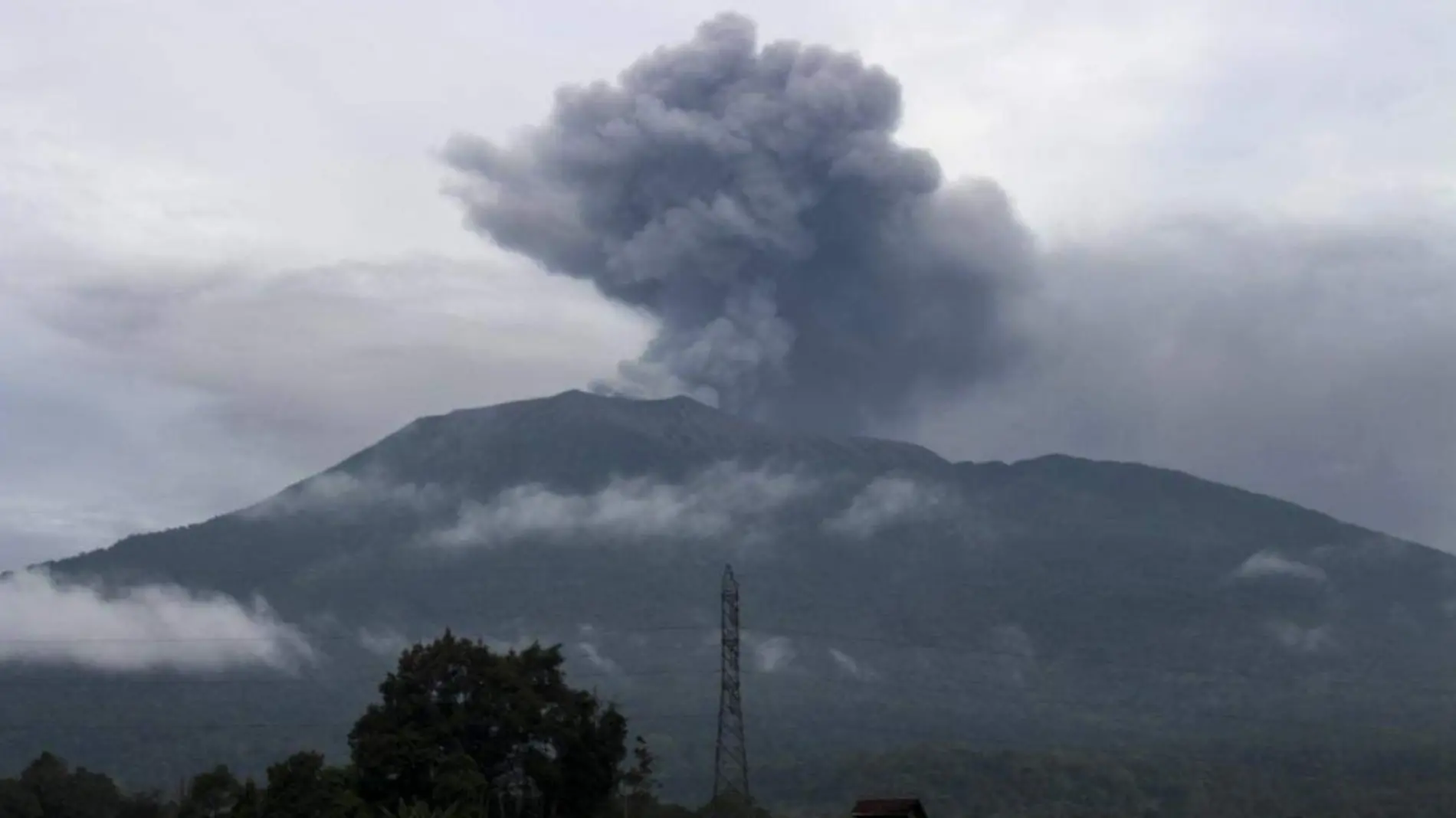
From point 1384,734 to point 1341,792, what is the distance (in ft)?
100

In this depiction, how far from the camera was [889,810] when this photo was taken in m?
63.2

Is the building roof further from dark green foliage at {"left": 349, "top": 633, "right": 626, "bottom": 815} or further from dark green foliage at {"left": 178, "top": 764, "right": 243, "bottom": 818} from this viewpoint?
dark green foliage at {"left": 178, "top": 764, "right": 243, "bottom": 818}

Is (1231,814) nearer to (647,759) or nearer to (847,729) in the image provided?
(847,729)

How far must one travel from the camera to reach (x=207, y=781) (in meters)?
76.1

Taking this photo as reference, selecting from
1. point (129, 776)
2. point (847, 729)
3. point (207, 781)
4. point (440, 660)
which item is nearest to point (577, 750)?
point (440, 660)

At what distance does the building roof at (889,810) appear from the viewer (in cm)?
6206

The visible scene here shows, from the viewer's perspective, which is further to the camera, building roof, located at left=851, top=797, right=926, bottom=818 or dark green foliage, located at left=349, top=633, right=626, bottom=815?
dark green foliage, located at left=349, top=633, right=626, bottom=815

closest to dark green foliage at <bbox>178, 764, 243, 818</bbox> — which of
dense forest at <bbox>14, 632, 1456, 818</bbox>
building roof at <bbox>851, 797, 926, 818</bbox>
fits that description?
dense forest at <bbox>14, 632, 1456, 818</bbox>

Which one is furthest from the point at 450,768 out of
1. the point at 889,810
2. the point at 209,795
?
the point at 889,810

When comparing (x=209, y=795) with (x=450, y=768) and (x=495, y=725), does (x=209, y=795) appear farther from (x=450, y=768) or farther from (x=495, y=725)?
(x=450, y=768)

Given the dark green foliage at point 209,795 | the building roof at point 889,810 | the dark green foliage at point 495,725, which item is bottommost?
the building roof at point 889,810

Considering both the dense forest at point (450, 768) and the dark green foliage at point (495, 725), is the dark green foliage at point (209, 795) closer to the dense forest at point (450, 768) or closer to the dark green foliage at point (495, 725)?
the dense forest at point (450, 768)

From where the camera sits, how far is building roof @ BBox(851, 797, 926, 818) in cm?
6206

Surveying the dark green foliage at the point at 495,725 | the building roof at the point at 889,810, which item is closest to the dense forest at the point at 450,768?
the dark green foliage at the point at 495,725
